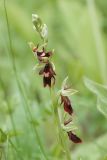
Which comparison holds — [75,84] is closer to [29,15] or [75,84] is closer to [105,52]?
[105,52]

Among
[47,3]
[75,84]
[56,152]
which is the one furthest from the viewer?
[47,3]

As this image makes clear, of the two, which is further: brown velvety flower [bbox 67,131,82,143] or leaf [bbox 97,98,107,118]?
leaf [bbox 97,98,107,118]

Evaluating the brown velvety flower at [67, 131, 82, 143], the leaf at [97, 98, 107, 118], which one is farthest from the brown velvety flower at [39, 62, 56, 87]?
the leaf at [97, 98, 107, 118]

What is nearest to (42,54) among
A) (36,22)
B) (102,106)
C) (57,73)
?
(36,22)

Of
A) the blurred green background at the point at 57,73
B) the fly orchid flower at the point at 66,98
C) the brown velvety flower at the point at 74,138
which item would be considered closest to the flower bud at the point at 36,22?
the fly orchid flower at the point at 66,98

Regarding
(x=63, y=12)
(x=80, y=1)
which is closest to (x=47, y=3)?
(x=80, y=1)

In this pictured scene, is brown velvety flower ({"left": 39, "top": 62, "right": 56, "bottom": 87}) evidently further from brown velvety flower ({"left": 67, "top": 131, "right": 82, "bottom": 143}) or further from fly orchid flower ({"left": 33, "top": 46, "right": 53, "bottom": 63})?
brown velvety flower ({"left": 67, "top": 131, "right": 82, "bottom": 143})
